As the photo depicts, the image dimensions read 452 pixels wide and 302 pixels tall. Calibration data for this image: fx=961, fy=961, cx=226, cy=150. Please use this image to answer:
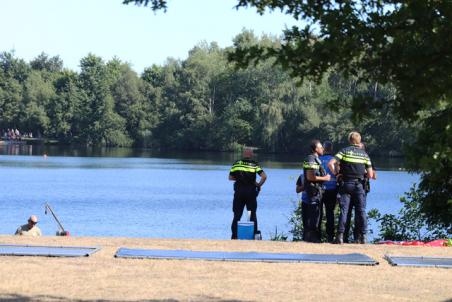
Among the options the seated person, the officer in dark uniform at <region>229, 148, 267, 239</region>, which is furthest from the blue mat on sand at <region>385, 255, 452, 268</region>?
the seated person

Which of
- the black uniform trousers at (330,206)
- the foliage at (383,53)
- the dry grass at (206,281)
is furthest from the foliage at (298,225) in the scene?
the foliage at (383,53)

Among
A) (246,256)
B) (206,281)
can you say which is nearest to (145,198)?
(246,256)

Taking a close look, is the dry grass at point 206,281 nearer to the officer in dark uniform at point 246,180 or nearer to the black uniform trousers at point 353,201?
the black uniform trousers at point 353,201

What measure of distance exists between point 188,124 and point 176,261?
304ft

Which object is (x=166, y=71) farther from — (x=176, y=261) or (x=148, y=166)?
(x=176, y=261)

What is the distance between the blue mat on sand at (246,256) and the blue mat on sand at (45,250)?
0.44 m

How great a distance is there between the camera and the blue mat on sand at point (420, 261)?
11.0m

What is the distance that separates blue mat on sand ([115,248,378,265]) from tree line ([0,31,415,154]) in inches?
2116

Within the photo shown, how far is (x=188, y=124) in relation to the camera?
103312 mm

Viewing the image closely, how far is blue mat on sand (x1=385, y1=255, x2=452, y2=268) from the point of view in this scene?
11.0 meters

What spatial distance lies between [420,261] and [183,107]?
93.6 m

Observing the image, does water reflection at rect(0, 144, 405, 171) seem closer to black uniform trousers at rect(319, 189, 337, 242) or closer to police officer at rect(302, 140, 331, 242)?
black uniform trousers at rect(319, 189, 337, 242)

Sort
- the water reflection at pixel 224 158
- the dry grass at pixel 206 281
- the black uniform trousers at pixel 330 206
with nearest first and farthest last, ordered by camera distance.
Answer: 1. the dry grass at pixel 206 281
2. the black uniform trousers at pixel 330 206
3. the water reflection at pixel 224 158

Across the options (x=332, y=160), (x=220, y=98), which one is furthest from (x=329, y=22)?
(x=220, y=98)
